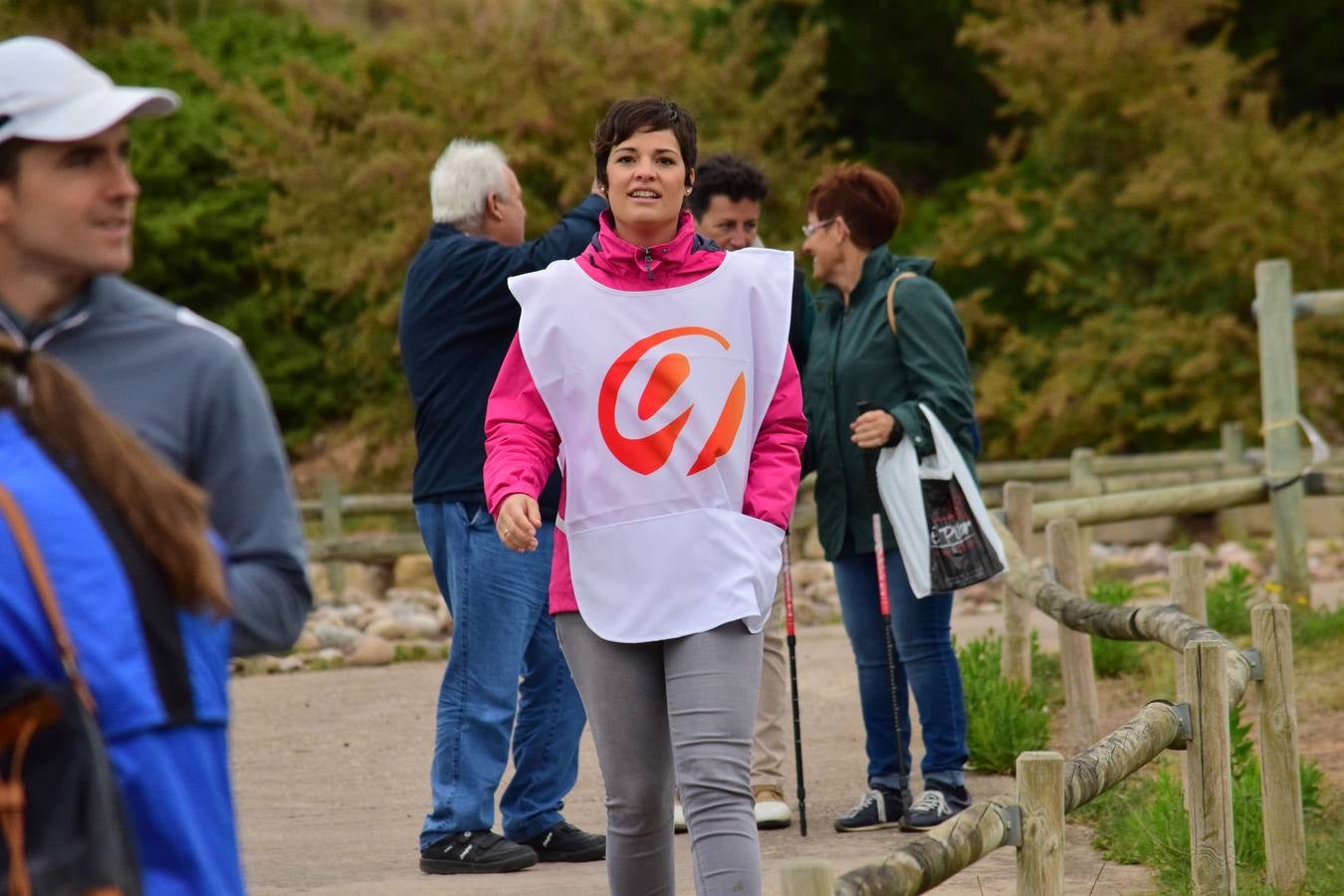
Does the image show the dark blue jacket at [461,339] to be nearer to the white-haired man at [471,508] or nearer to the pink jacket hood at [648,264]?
the white-haired man at [471,508]

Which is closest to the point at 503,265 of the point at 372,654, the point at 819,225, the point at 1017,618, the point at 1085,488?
the point at 819,225

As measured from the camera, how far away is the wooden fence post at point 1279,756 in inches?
200

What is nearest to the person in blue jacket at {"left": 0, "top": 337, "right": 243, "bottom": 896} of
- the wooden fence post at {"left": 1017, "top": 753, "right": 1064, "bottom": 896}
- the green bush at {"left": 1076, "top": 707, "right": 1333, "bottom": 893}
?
the wooden fence post at {"left": 1017, "top": 753, "right": 1064, "bottom": 896}

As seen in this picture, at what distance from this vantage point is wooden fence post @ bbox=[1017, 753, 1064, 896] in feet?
11.1

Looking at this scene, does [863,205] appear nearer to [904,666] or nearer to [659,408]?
[904,666]

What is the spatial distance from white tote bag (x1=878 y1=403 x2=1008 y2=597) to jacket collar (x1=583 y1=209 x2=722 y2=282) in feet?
6.16

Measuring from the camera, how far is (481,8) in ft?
66.9

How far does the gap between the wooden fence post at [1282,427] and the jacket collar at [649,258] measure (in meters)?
6.84

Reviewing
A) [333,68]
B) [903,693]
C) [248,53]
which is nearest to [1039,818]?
[903,693]

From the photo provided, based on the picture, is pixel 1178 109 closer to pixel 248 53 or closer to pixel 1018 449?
pixel 1018 449

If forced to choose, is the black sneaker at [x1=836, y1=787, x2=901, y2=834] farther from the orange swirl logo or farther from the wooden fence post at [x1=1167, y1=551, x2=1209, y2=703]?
the orange swirl logo

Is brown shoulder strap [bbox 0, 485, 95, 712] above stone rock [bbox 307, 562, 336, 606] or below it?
above

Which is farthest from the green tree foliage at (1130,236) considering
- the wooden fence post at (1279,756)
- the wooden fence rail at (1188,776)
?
the wooden fence post at (1279,756)

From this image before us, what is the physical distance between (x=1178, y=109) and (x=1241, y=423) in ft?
10.7
